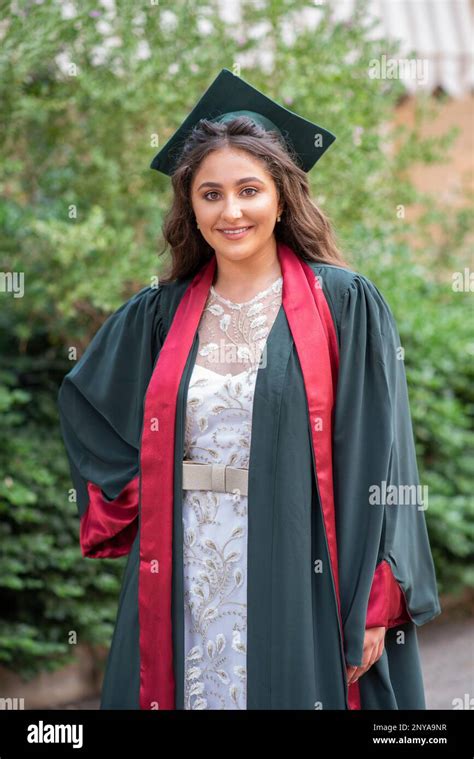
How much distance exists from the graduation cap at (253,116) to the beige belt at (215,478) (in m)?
0.84

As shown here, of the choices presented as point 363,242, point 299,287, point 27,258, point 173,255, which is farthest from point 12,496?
point 363,242

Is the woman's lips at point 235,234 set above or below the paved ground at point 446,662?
above

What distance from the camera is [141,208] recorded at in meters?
4.80

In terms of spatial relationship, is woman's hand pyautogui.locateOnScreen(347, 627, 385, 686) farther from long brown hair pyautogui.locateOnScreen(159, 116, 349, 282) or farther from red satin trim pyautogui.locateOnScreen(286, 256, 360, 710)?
long brown hair pyautogui.locateOnScreen(159, 116, 349, 282)

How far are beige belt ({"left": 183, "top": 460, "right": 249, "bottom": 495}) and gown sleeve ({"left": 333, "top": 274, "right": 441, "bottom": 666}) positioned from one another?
241mm

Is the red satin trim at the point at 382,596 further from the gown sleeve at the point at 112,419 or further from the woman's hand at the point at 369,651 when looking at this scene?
the gown sleeve at the point at 112,419

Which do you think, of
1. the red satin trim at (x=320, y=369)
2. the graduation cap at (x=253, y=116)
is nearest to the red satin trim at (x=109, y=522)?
the red satin trim at (x=320, y=369)

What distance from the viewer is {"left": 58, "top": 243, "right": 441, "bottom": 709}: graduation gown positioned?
225 cm

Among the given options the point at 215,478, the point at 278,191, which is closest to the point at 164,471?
the point at 215,478

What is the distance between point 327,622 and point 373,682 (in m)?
0.26

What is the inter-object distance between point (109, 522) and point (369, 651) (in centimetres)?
82

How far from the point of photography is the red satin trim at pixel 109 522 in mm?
2635
